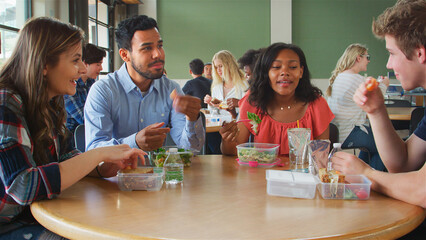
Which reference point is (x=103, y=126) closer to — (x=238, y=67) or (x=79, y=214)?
(x=79, y=214)

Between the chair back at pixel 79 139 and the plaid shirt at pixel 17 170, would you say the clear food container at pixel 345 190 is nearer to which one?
the plaid shirt at pixel 17 170

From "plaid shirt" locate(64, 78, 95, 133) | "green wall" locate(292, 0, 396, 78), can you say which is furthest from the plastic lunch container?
"green wall" locate(292, 0, 396, 78)

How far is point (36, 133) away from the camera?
52.2 inches

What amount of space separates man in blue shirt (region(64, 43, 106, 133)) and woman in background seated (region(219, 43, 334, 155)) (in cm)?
125

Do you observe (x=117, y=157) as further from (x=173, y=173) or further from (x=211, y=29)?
(x=211, y=29)

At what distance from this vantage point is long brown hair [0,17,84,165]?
132 centimetres

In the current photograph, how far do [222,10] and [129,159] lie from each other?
8.56 m

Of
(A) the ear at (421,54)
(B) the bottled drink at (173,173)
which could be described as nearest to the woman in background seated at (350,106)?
(A) the ear at (421,54)

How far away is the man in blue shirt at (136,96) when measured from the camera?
2137 millimetres

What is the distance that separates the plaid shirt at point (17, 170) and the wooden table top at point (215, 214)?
0.05 metres

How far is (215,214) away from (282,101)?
57.3 inches

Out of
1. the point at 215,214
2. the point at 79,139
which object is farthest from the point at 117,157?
the point at 79,139

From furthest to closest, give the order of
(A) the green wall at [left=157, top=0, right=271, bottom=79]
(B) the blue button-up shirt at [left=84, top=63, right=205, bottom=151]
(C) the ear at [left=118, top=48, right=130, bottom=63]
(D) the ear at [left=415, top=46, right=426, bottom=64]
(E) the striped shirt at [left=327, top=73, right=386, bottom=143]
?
(A) the green wall at [left=157, top=0, right=271, bottom=79] → (E) the striped shirt at [left=327, top=73, right=386, bottom=143] → (C) the ear at [left=118, top=48, right=130, bottom=63] → (B) the blue button-up shirt at [left=84, top=63, right=205, bottom=151] → (D) the ear at [left=415, top=46, right=426, bottom=64]

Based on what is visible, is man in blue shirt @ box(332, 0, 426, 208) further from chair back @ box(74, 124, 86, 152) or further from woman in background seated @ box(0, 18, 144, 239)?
chair back @ box(74, 124, 86, 152)
